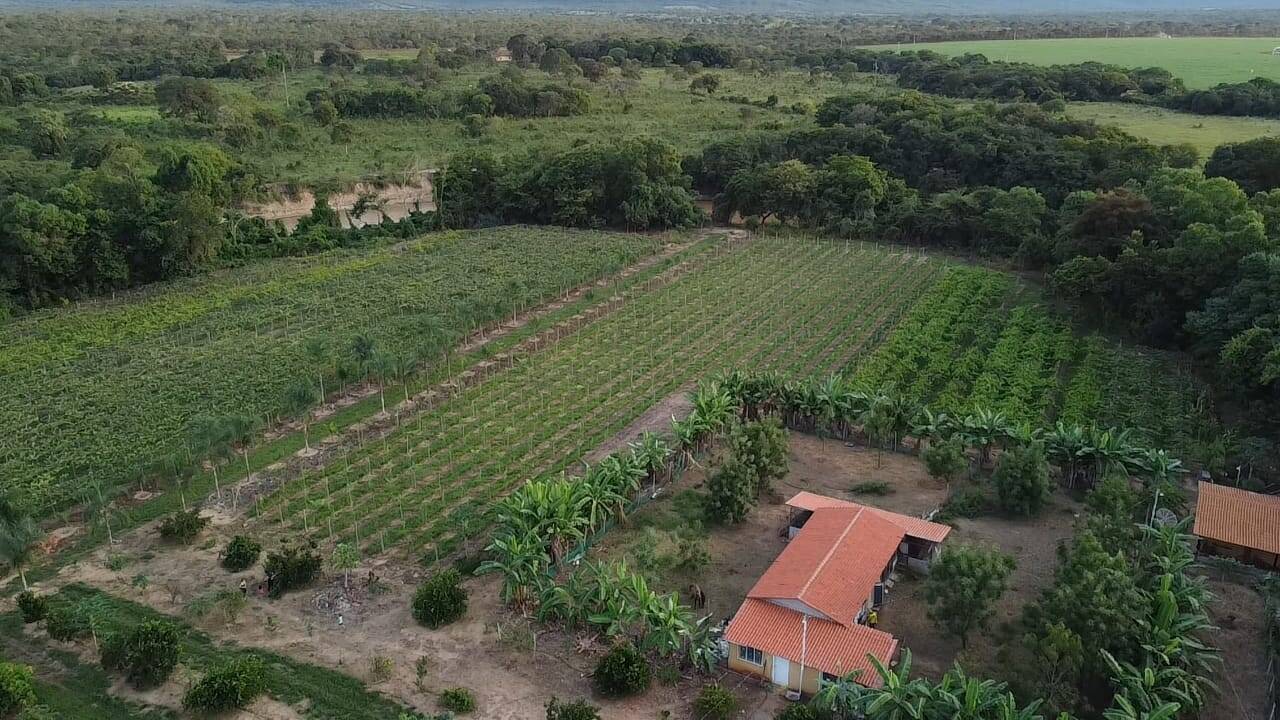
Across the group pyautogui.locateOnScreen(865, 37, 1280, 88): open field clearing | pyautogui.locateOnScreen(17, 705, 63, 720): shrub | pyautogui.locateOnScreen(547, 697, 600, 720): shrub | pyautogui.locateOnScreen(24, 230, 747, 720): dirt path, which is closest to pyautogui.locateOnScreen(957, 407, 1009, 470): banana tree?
pyautogui.locateOnScreen(24, 230, 747, 720): dirt path

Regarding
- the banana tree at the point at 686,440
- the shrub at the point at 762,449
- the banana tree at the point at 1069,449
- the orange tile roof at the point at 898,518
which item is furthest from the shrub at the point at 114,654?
the banana tree at the point at 1069,449

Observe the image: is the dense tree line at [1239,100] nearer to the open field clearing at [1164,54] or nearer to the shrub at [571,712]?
the open field clearing at [1164,54]

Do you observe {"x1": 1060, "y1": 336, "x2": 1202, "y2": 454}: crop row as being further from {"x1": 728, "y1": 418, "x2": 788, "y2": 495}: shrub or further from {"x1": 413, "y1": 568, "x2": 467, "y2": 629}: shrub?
{"x1": 413, "y1": 568, "x2": 467, "y2": 629}: shrub

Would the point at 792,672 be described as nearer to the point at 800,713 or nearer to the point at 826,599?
the point at 800,713

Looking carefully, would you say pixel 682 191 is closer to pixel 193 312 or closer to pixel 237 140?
pixel 193 312

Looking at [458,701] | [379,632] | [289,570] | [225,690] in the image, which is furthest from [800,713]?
[289,570]

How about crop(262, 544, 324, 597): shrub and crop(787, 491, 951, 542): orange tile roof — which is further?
crop(787, 491, 951, 542): orange tile roof
